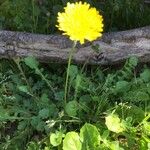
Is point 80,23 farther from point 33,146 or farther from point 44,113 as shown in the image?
point 33,146

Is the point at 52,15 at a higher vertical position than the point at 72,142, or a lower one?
higher

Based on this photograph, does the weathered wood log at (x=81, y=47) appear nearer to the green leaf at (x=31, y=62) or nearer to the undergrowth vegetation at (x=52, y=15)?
the green leaf at (x=31, y=62)

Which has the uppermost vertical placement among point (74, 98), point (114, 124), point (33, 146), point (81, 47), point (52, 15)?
point (52, 15)

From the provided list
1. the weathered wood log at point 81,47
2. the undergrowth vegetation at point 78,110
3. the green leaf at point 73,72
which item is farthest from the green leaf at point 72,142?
the weathered wood log at point 81,47

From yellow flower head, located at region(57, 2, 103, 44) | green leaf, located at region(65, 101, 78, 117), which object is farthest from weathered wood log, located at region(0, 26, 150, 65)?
yellow flower head, located at region(57, 2, 103, 44)

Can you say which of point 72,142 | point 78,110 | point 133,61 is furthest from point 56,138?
point 133,61

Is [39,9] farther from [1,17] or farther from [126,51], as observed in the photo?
[126,51]
